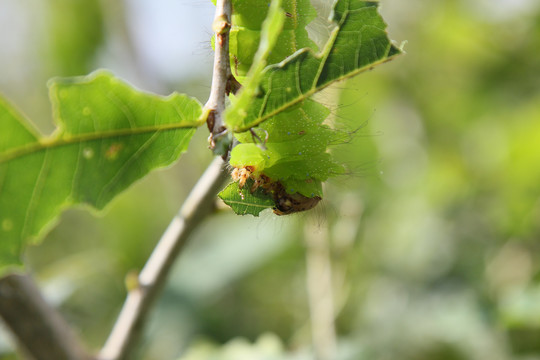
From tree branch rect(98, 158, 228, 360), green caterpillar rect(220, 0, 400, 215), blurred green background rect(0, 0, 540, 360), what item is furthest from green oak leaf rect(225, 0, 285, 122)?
blurred green background rect(0, 0, 540, 360)

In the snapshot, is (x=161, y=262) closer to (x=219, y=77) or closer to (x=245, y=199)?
(x=245, y=199)

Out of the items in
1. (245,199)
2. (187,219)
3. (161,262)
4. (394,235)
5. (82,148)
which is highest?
(82,148)

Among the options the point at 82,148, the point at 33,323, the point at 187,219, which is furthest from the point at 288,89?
the point at 33,323

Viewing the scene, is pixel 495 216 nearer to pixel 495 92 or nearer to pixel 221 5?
pixel 495 92

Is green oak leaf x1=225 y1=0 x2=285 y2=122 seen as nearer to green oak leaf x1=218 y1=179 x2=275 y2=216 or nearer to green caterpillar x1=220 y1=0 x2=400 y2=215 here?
green caterpillar x1=220 y1=0 x2=400 y2=215

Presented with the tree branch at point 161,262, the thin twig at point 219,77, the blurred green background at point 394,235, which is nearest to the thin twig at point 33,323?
the tree branch at point 161,262

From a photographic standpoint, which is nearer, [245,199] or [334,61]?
[334,61]
